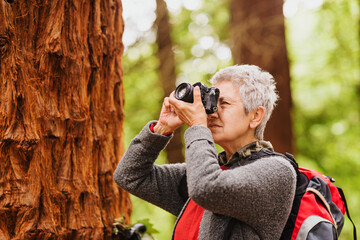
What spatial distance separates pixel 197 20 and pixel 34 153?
7167 millimetres

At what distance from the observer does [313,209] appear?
1.74m

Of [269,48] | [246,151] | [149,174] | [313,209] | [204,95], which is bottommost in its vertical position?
[313,209]

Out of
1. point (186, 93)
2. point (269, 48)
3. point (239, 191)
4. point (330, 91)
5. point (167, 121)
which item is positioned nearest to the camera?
point (239, 191)

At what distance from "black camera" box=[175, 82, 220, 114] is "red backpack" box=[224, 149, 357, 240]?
0.33m

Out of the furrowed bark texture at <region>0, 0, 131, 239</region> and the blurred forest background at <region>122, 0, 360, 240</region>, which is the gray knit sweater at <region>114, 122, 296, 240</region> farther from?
the blurred forest background at <region>122, 0, 360, 240</region>

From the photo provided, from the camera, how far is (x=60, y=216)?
75.6 inches

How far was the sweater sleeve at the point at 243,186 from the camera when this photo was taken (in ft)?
5.11

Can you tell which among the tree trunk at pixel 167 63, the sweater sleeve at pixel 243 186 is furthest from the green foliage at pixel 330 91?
the sweater sleeve at pixel 243 186

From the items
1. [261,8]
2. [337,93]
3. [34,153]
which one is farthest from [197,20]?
[34,153]

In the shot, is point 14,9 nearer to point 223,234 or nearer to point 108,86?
point 108,86

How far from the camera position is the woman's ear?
1.98 metres

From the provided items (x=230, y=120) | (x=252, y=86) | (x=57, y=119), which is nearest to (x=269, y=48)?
(x=252, y=86)

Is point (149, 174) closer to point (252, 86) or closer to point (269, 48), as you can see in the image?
point (252, 86)

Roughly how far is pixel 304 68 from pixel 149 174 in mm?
9136
